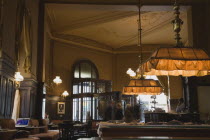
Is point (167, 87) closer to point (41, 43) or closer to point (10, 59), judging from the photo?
point (41, 43)

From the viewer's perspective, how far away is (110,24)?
14680mm

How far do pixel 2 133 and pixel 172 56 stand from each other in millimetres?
3223

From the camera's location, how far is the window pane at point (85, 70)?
55.0 ft

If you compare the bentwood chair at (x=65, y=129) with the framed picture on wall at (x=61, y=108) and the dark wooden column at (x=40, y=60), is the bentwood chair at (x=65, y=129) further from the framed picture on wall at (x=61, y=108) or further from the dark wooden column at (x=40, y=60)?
the framed picture on wall at (x=61, y=108)

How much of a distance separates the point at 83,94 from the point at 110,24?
13.2ft

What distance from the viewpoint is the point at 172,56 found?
422cm

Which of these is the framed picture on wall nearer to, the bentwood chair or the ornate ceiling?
the bentwood chair

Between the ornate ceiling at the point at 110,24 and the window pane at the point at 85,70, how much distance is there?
4.37 ft

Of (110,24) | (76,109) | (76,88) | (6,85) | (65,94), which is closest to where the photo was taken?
(6,85)

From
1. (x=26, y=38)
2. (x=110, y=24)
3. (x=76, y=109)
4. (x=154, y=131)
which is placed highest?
(x=110, y=24)

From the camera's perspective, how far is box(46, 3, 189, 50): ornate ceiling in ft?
38.2

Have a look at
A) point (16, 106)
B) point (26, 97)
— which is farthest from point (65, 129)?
point (16, 106)

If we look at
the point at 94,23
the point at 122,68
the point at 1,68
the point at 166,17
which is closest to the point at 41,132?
the point at 1,68

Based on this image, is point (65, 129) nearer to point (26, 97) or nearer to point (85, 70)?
point (26, 97)
